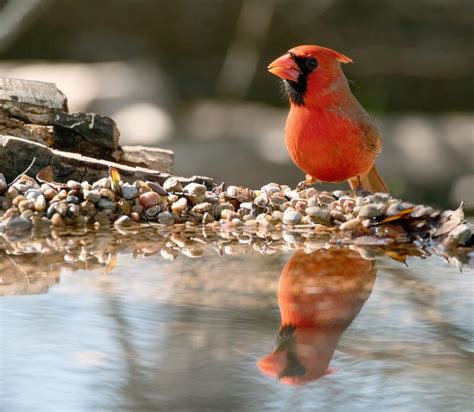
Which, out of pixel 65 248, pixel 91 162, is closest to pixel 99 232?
pixel 65 248

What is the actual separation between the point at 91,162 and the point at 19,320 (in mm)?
1185

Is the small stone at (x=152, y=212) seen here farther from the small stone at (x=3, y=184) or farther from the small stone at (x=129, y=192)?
the small stone at (x=3, y=184)

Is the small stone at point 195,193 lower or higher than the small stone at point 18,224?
higher

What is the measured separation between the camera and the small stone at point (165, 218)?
8.71 feet

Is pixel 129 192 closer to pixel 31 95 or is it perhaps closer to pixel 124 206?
pixel 124 206

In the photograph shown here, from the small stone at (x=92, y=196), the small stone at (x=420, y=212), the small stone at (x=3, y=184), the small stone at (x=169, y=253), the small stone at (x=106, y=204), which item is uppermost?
the small stone at (x=420, y=212)

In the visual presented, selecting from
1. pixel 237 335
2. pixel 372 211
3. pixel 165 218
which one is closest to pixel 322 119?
pixel 372 211

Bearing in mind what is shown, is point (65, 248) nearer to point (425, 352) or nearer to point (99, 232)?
point (99, 232)

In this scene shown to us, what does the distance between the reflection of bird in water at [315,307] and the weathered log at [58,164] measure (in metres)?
0.69

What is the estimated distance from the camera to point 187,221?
8.84 ft

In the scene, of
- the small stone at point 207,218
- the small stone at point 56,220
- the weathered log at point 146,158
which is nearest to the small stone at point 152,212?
the small stone at point 207,218

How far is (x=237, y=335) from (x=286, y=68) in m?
1.37

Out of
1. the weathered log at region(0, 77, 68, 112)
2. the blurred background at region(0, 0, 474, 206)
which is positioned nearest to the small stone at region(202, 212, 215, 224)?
the weathered log at region(0, 77, 68, 112)

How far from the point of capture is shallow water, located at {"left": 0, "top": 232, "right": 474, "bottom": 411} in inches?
56.9
